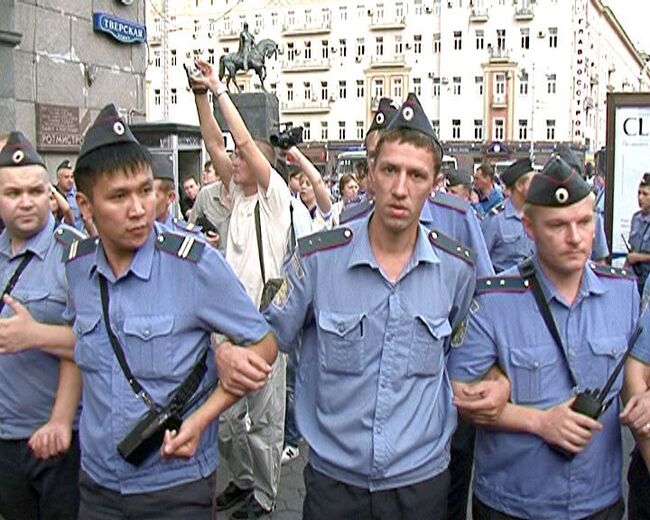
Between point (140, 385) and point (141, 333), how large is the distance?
0.55 feet

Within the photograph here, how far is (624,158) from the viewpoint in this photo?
8531 mm

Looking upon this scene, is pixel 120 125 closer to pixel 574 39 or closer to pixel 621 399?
pixel 621 399

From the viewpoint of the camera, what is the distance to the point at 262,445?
4.32 meters

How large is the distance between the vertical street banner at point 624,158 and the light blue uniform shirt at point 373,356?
21.9ft

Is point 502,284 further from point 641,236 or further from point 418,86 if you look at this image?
point 418,86

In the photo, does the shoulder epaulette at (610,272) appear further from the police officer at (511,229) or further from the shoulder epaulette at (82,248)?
the police officer at (511,229)

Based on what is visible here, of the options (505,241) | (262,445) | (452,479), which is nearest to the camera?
(452,479)

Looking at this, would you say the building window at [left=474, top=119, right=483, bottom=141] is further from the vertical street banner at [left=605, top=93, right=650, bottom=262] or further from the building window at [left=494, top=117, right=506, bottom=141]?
the vertical street banner at [left=605, top=93, right=650, bottom=262]

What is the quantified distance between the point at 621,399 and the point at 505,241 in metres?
3.63

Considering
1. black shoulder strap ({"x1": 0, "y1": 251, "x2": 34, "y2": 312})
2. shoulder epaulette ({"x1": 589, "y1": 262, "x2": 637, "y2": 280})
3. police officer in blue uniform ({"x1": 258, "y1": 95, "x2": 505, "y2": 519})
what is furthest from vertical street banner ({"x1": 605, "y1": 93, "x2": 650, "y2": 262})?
black shoulder strap ({"x1": 0, "y1": 251, "x2": 34, "y2": 312})

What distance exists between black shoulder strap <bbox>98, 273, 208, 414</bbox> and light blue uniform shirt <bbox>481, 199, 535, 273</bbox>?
13.5 feet

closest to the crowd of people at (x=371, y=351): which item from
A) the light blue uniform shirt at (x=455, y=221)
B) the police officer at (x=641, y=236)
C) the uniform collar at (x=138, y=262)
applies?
the uniform collar at (x=138, y=262)

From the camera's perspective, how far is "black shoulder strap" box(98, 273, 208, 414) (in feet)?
7.95

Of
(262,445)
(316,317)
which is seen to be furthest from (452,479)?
(316,317)
